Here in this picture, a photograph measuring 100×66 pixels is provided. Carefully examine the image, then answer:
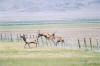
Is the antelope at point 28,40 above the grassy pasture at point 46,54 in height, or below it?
above

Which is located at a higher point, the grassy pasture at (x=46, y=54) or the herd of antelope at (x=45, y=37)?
the herd of antelope at (x=45, y=37)

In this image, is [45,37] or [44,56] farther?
[45,37]

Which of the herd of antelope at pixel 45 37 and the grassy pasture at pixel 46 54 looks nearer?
the grassy pasture at pixel 46 54

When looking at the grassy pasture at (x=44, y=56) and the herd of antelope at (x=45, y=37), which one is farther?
the herd of antelope at (x=45, y=37)

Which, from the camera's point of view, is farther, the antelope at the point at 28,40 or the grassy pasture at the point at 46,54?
the antelope at the point at 28,40

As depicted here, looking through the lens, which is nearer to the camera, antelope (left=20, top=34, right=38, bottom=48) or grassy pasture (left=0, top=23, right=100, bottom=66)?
grassy pasture (left=0, top=23, right=100, bottom=66)

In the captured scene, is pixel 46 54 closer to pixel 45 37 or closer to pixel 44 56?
pixel 44 56

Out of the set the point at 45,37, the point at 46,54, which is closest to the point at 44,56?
the point at 46,54

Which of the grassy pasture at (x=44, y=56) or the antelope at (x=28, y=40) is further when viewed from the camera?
the antelope at (x=28, y=40)

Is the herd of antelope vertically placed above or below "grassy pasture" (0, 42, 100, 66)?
above

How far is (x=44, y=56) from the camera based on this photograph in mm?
3174

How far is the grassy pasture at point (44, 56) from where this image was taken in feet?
10.1

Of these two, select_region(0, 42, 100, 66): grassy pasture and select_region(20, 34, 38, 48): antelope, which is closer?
select_region(0, 42, 100, 66): grassy pasture

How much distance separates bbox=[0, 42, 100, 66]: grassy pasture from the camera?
3072 mm
